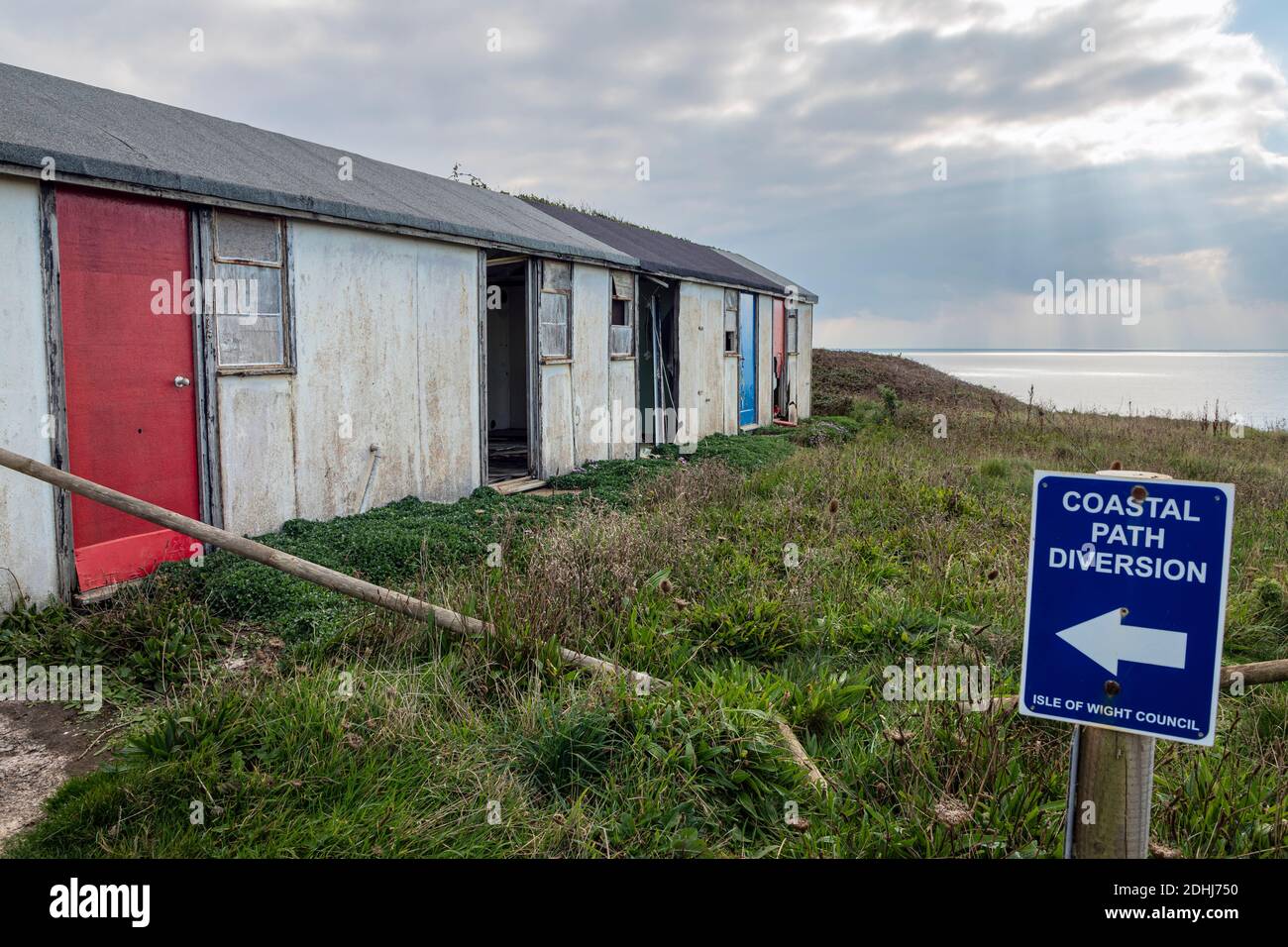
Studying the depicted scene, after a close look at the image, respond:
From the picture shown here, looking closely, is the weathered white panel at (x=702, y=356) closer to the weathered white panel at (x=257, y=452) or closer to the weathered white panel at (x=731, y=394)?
the weathered white panel at (x=731, y=394)

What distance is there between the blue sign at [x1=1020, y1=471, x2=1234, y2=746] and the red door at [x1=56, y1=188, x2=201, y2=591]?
263 inches

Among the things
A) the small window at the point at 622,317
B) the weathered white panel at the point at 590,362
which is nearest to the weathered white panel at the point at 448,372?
the weathered white panel at the point at 590,362

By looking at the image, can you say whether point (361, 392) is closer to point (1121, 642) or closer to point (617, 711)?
point (617, 711)

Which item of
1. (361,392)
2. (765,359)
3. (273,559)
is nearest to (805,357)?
(765,359)

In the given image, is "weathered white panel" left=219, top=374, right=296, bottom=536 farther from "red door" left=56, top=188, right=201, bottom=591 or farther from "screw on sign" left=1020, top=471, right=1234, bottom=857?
"screw on sign" left=1020, top=471, right=1234, bottom=857

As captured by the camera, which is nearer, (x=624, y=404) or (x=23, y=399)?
(x=23, y=399)

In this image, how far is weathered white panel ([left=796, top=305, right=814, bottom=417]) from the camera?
2314 centimetres

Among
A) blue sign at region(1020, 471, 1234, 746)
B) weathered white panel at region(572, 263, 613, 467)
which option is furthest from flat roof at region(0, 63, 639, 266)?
blue sign at region(1020, 471, 1234, 746)

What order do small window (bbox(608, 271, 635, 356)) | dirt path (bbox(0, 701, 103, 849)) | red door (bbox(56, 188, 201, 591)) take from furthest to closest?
1. small window (bbox(608, 271, 635, 356))
2. red door (bbox(56, 188, 201, 591))
3. dirt path (bbox(0, 701, 103, 849))

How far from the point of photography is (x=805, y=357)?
2353 cm

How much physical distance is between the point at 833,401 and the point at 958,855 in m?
22.5

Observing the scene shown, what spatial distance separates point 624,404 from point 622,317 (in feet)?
4.81

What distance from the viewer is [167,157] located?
7016mm

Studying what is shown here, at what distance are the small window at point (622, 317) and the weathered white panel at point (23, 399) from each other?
8647 mm
